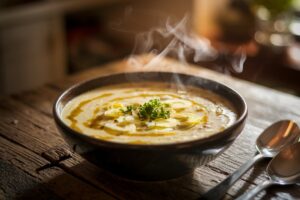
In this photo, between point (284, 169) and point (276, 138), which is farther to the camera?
point (276, 138)

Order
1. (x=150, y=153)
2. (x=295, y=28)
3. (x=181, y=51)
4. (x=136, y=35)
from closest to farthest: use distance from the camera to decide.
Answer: (x=150, y=153) → (x=181, y=51) → (x=295, y=28) → (x=136, y=35)

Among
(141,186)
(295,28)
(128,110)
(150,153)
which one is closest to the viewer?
(150,153)

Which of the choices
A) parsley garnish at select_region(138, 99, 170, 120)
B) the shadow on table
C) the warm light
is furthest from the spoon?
the warm light

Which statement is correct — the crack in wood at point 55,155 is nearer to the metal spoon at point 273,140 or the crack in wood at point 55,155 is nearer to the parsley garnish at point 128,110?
the parsley garnish at point 128,110

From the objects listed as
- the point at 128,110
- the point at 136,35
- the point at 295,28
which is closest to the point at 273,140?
the point at 128,110

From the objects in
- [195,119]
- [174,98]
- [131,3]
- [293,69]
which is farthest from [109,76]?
[131,3]

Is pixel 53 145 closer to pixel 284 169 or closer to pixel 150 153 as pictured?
pixel 150 153

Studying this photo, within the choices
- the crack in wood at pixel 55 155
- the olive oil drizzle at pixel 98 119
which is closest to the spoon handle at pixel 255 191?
the olive oil drizzle at pixel 98 119

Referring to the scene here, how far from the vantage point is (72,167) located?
113 centimetres

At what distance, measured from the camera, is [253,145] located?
4.15ft

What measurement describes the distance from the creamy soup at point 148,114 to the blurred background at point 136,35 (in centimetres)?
73

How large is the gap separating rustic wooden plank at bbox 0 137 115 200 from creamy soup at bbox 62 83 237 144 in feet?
0.40

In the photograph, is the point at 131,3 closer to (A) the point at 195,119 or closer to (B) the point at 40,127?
(B) the point at 40,127

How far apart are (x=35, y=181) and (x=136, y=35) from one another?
206 cm
